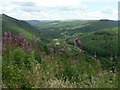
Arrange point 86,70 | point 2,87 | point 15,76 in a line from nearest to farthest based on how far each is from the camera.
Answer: point 2,87
point 15,76
point 86,70

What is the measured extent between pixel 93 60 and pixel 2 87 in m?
3.64

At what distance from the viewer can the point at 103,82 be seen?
794cm

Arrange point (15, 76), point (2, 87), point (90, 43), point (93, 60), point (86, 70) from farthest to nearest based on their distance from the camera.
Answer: point (90, 43), point (93, 60), point (86, 70), point (15, 76), point (2, 87)

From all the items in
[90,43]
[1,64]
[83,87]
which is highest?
[1,64]

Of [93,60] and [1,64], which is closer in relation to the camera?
[1,64]

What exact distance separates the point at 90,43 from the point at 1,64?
158 metres

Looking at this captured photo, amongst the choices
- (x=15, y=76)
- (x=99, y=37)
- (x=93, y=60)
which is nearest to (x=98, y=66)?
(x=93, y=60)

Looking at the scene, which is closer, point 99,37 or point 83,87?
point 83,87

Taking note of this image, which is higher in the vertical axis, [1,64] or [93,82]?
[1,64]

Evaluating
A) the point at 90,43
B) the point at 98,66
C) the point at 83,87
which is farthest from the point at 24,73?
the point at 90,43

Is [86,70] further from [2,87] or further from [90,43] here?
[90,43]

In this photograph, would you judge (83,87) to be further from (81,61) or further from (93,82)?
(81,61)

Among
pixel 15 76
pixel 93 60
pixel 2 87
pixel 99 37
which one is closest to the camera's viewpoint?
pixel 2 87

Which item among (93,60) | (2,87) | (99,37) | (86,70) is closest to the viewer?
(2,87)
